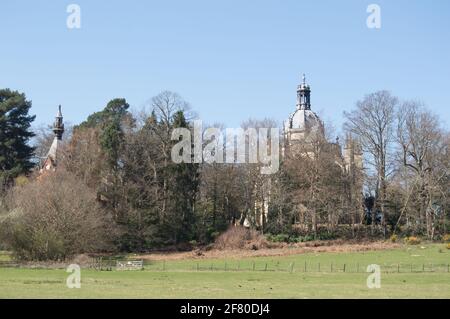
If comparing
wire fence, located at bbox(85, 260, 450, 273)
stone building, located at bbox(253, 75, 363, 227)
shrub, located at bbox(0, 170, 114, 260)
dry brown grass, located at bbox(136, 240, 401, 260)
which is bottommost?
dry brown grass, located at bbox(136, 240, 401, 260)

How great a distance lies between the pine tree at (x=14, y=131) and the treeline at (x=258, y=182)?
148mm

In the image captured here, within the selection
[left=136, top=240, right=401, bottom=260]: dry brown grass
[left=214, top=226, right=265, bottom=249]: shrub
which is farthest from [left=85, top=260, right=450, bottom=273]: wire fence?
[left=214, top=226, right=265, bottom=249]: shrub

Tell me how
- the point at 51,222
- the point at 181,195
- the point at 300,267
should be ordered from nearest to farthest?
1. the point at 300,267
2. the point at 51,222
3. the point at 181,195

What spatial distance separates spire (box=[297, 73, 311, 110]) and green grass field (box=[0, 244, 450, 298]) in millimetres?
48868

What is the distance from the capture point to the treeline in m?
58.5

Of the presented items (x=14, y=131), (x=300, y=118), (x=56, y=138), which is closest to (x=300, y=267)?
(x=14, y=131)

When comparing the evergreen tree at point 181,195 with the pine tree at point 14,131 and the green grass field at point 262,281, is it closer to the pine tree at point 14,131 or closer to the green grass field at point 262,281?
the green grass field at point 262,281

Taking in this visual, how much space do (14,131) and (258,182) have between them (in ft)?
91.9

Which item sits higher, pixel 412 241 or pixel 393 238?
pixel 393 238

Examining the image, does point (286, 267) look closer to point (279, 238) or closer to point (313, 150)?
point (279, 238)

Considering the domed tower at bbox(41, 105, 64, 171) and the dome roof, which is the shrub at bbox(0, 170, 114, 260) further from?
the dome roof

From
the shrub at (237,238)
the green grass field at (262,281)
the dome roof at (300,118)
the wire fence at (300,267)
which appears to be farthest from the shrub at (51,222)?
the dome roof at (300,118)

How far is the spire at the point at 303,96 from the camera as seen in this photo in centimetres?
9262

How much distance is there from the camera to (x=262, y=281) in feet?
99.9
